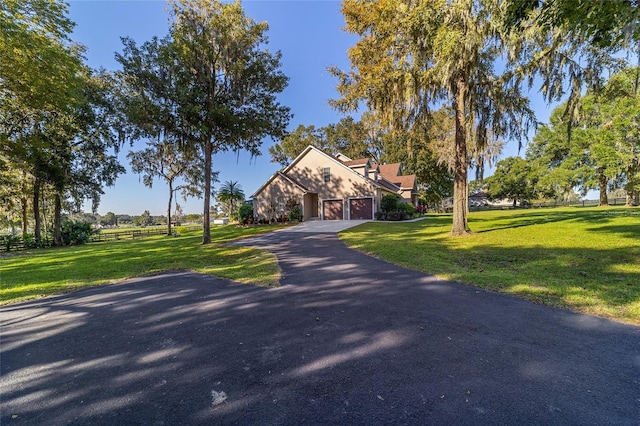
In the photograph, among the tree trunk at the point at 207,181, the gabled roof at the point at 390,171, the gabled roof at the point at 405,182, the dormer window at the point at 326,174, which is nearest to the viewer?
the tree trunk at the point at 207,181

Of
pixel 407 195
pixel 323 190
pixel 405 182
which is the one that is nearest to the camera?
pixel 323 190

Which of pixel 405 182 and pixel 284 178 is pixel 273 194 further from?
pixel 405 182

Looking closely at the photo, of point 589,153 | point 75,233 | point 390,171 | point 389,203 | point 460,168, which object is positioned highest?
point 589,153

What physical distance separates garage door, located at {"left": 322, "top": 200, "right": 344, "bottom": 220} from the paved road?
19.8 m

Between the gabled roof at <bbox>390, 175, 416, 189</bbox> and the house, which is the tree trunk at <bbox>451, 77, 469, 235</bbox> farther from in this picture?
the gabled roof at <bbox>390, 175, 416, 189</bbox>

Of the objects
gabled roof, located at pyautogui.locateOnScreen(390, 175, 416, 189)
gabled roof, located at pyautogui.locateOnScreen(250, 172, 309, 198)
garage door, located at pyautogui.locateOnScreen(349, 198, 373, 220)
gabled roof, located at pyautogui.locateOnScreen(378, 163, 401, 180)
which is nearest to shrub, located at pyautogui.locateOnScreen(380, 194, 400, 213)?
garage door, located at pyautogui.locateOnScreen(349, 198, 373, 220)

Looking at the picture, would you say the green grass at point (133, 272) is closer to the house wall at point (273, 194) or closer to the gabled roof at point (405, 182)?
the house wall at point (273, 194)

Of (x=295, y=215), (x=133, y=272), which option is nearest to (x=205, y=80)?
(x=133, y=272)

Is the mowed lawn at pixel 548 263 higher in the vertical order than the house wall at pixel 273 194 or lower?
lower

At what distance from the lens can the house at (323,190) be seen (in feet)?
79.1

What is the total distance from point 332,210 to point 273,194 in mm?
6142

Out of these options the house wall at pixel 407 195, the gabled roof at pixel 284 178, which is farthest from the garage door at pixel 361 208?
the house wall at pixel 407 195

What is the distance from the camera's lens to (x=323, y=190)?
84.4ft

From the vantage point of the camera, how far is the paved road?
2.27m
